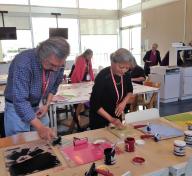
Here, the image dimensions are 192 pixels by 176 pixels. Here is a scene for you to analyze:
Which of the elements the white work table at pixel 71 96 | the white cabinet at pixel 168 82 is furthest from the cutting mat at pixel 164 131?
the white cabinet at pixel 168 82

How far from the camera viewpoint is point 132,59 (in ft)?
6.06

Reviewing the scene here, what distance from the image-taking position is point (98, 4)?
9672mm

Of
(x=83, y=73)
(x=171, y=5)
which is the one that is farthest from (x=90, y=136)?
(x=171, y=5)

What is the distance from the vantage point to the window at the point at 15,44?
8430 mm

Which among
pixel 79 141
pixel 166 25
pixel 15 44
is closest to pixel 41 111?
pixel 79 141

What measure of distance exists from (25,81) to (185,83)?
4.84 meters

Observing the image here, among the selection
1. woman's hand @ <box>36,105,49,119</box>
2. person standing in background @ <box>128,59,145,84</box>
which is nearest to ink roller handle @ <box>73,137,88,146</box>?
woman's hand @ <box>36,105,49,119</box>

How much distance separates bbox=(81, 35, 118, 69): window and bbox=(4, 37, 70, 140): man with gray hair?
26.0 feet

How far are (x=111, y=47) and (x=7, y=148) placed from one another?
30.1 feet

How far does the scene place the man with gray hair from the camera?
4.83ft

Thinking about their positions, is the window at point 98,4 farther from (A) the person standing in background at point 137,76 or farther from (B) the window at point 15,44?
(A) the person standing in background at point 137,76

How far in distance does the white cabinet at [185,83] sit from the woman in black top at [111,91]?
3871mm

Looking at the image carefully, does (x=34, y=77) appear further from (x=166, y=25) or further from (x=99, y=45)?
(x=99, y=45)

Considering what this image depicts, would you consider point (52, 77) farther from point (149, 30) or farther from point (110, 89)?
point (149, 30)
